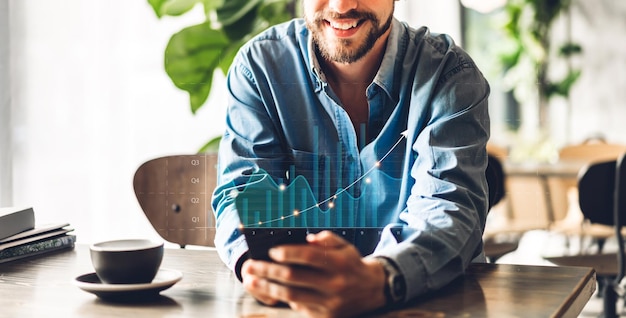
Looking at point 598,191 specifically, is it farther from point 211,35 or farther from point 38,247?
point 38,247

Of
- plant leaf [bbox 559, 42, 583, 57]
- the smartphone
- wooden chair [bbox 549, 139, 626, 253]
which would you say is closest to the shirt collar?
the smartphone

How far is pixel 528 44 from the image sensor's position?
5293 millimetres

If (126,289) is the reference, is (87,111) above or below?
above

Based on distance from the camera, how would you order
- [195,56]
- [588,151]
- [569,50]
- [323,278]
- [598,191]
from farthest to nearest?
[569,50]
[588,151]
[598,191]
[195,56]
[323,278]

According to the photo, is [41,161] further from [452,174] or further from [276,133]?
[452,174]

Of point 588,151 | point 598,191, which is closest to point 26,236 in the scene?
point 598,191

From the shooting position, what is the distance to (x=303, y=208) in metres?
1.00

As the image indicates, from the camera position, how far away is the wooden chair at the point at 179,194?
55.2 inches

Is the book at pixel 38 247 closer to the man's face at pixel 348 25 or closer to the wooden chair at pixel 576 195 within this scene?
the man's face at pixel 348 25

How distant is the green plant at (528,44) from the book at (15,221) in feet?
14.5

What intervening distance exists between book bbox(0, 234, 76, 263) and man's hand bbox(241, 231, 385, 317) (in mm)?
532

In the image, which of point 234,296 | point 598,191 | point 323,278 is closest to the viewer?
point 323,278

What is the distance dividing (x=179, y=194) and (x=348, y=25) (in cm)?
46

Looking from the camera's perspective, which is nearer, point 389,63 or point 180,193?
point 389,63
